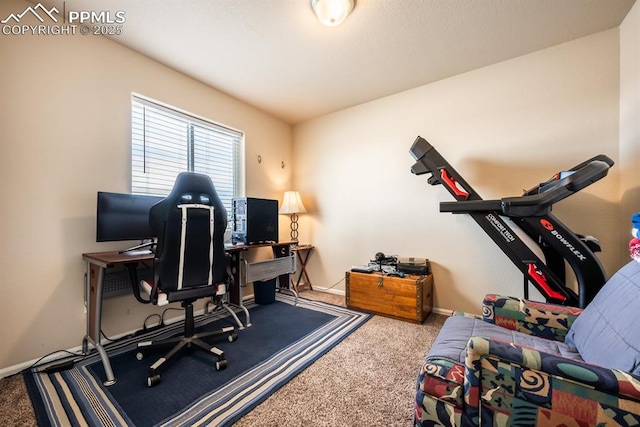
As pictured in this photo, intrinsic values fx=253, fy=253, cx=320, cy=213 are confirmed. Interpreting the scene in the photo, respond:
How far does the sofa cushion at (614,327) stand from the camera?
916 mm

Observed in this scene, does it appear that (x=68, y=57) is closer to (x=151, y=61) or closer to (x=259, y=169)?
(x=151, y=61)

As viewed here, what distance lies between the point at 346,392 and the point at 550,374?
1.08 m

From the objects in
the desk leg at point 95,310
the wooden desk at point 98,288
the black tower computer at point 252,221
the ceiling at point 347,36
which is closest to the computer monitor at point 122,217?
the wooden desk at point 98,288

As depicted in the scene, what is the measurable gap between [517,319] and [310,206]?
2.82 meters

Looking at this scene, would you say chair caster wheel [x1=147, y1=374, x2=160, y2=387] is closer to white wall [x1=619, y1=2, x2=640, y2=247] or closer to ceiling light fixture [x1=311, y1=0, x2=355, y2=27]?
ceiling light fixture [x1=311, y1=0, x2=355, y2=27]

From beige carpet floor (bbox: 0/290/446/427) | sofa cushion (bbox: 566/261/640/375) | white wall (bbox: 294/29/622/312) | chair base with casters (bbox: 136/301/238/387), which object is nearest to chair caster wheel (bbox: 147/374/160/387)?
chair base with casters (bbox: 136/301/238/387)

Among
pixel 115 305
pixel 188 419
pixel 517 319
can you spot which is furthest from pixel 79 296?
pixel 517 319

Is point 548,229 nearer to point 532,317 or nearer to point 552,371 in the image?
point 532,317

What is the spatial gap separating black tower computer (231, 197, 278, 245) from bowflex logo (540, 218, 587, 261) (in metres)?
2.57

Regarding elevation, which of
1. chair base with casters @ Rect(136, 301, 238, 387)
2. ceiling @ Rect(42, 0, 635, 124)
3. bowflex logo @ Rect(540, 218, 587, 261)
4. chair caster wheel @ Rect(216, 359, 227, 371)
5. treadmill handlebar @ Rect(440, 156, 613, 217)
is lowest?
chair caster wheel @ Rect(216, 359, 227, 371)

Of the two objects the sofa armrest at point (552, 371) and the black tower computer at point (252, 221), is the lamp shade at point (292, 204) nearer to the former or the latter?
the black tower computer at point (252, 221)

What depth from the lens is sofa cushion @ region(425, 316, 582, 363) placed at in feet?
3.81

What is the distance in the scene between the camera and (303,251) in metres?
3.83

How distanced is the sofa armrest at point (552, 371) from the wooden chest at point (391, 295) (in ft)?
5.48
